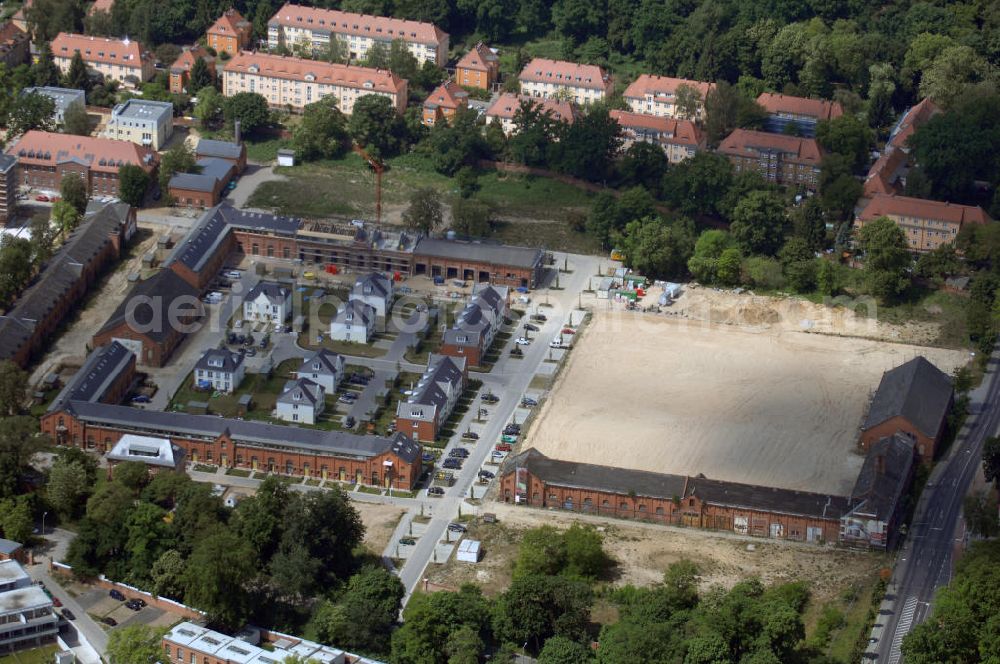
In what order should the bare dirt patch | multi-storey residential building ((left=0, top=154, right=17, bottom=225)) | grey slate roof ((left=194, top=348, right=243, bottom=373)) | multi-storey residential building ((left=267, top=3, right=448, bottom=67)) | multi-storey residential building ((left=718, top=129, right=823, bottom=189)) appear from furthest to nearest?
multi-storey residential building ((left=267, top=3, right=448, bottom=67)) < multi-storey residential building ((left=718, top=129, right=823, bottom=189)) < multi-storey residential building ((left=0, top=154, right=17, bottom=225)) < grey slate roof ((left=194, top=348, right=243, bottom=373)) < the bare dirt patch

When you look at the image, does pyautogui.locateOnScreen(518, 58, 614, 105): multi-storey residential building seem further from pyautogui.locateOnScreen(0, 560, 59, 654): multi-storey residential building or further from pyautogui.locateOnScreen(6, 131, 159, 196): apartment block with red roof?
pyautogui.locateOnScreen(0, 560, 59, 654): multi-storey residential building

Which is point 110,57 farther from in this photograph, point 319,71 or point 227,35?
point 319,71

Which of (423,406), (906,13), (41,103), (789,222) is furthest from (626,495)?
(906,13)

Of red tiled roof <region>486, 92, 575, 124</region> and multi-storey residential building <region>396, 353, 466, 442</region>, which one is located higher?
red tiled roof <region>486, 92, 575, 124</region>

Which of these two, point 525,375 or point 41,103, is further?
point 41,103

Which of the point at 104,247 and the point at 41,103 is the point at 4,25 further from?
the point at 104,247

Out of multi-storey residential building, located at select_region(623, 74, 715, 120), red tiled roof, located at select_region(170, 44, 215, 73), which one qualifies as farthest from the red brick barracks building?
multi-storey residential building, located at select_region(623, 74, 715, 120)

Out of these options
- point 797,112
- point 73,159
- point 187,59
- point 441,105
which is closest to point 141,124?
point 73,159
